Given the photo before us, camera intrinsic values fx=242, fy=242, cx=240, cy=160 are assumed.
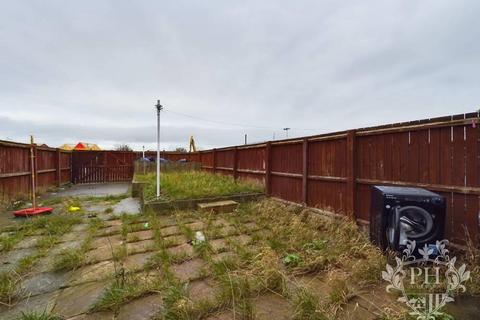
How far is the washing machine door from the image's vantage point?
9.36ft

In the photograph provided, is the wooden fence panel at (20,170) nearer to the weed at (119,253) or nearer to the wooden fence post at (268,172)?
the weed at (119,253)

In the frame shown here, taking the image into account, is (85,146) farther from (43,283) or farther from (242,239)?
(242,239)

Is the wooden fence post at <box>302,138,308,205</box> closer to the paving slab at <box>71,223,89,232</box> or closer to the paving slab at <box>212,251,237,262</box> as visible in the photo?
the paving slab at <box>212,251,237,262</box>

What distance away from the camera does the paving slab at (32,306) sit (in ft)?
6.70

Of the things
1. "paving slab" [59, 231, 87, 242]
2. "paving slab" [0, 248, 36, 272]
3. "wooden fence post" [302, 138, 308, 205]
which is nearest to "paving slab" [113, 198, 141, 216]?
"paving slab" [59, 231, 87, 242]

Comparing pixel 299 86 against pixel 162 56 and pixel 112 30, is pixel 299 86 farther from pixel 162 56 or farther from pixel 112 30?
pixel 112 30

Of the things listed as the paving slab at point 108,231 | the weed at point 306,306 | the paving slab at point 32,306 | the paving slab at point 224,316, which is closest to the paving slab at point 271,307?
the weed at point 306,306

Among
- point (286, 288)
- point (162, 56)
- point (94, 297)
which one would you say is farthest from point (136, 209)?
point (162, 56)

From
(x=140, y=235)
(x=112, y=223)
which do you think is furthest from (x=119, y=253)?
(x=112, y=223)

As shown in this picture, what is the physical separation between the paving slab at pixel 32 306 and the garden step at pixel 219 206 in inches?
147

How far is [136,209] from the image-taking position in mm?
6348

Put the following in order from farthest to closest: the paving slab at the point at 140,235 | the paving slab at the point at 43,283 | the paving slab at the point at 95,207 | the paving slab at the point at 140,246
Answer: the paving slab at the point at 95,207, the paving slab at the point at 140,235, the paving slab at the point at 140,246, the paving slab at the point at 43,283

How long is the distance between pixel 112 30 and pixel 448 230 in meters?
9.20

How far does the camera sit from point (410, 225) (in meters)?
2.89
